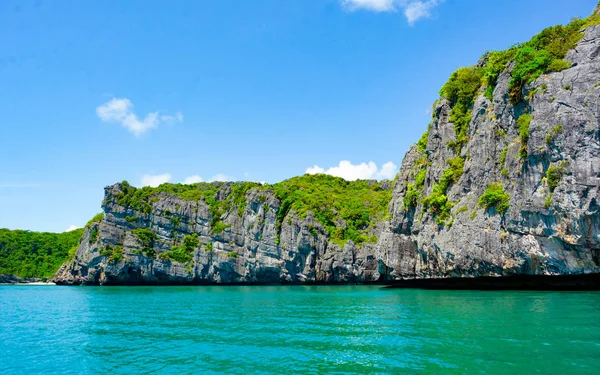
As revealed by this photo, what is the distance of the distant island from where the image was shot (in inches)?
1268

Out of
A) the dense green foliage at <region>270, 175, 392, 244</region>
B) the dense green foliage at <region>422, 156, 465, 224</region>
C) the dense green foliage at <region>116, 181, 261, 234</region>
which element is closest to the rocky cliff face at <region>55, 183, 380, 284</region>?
the dense green foliage at <region>116, 181, 261, 234</region>

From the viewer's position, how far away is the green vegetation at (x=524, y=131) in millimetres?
35344

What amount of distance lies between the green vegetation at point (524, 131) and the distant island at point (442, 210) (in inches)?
5.0

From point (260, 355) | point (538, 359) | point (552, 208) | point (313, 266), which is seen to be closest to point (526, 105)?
point (552, 208)

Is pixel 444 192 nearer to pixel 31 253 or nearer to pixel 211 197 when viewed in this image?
pixel 211 197

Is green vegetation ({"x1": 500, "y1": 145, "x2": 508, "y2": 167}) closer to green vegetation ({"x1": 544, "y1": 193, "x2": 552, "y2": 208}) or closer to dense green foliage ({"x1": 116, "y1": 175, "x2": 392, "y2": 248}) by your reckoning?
green vegetation ({"x1": 544, "y1": 193, "x2": 552, "y2": 208})

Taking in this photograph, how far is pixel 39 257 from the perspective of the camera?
11919cm

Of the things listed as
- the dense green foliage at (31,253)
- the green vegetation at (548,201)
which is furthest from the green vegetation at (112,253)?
the green vegetation at (548,201)

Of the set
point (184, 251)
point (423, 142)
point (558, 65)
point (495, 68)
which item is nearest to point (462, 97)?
point (495, 68)

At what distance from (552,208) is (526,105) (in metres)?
10.8

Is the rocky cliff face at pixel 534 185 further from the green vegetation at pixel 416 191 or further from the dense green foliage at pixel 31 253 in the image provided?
the dense green foliage at pixel 31 253

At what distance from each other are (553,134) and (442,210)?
560 inches

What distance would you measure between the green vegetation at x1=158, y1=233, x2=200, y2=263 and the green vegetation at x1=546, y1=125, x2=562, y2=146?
7229 cm

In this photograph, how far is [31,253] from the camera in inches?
4712
